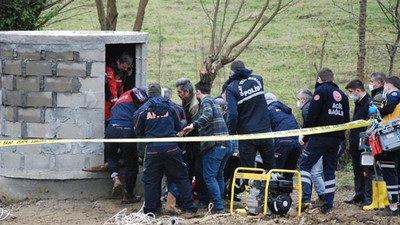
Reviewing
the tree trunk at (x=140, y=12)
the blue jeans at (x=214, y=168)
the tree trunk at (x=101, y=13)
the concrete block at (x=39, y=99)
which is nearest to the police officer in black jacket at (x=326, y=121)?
the blue jeans at (x=214, y=168)

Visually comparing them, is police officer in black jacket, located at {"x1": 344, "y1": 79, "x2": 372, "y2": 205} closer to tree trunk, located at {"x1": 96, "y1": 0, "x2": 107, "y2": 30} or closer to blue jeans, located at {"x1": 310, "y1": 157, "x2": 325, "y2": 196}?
blue jeans, located at {"x1": 310, "y1": 157, "x2": 325, "y2": 196}

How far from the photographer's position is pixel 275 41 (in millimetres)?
22047

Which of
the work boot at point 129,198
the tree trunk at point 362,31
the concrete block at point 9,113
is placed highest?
the tree trunk at point 362,31

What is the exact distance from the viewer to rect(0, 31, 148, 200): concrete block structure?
362 inches

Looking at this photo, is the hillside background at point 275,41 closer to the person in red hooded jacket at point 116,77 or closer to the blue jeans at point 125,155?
the person in red hooded jacket at point 116,77

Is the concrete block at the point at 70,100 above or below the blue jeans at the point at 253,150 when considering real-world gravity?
above

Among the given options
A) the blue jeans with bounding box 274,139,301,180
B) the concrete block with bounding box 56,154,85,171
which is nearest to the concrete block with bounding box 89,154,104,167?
the concrete block with bounding box 56,154,85,171

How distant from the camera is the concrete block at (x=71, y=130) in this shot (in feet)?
30.5

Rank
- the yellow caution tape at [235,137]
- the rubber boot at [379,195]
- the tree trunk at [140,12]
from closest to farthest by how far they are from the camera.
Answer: the yellow caution tape at [235,137] → the rubber boot at [379,195] → the tree trunk at [140,12]

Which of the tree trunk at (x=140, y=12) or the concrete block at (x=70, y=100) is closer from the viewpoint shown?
the concrete block at (x=70, y=100)

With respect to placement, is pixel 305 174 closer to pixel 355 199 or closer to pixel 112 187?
pixel 355 199

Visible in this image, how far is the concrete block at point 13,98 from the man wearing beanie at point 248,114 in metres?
3.00

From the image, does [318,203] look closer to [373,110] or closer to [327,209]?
[327,209]

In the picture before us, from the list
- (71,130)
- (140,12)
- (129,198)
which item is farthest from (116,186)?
(140,12)
